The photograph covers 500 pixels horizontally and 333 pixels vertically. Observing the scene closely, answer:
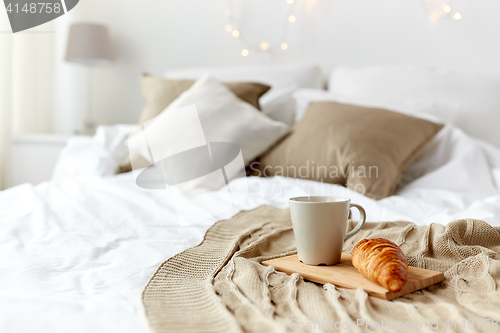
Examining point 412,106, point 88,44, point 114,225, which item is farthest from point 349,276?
point 88,44

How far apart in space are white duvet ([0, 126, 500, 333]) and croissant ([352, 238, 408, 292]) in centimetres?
27

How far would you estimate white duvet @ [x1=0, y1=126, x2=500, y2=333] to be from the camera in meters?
0.46

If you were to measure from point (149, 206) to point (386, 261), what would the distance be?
662 mm

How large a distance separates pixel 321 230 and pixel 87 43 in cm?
Result: 213

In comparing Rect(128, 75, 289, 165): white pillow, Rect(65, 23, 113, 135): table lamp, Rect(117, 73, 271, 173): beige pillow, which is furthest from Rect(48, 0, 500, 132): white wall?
Rect(128, 75, 289, 165): white pillow

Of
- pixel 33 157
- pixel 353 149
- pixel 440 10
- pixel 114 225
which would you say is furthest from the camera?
pixel 33 157

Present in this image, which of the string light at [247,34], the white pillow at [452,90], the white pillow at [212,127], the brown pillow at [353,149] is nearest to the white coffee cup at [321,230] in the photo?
the brown pillow at [353,149]

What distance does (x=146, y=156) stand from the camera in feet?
4.72

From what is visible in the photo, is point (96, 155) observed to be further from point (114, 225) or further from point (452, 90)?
point (452, 90)

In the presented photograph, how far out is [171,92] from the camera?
1716 millimetres

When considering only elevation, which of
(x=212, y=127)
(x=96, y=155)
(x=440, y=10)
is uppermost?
(x=440, y=10)

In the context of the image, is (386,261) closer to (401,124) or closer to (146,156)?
(401,124)

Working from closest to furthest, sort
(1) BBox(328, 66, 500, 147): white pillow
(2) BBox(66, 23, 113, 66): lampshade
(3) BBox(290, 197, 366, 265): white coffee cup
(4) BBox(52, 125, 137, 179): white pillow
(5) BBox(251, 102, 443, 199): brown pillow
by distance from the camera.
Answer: (3) BBox(290, 197, 366, 265): white coffee cup, (5) BBox(251, 102, 443, 199): brown pillow, (4) BBox(52, 125, 137, 179): white pillow, (1) BBox(328, 66, 500, 147): white pillow, (2) BBox(66, 23, 113, 66): lampshade

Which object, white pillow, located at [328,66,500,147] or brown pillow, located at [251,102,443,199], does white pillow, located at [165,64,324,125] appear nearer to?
white pillow, located at [328,66,500,147]
